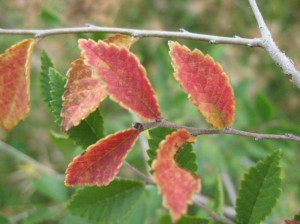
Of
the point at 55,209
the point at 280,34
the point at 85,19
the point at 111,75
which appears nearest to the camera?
the point at 111,75

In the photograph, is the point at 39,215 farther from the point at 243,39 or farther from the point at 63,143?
the point at 243,39

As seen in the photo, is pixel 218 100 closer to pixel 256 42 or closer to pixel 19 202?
pixel 256 42

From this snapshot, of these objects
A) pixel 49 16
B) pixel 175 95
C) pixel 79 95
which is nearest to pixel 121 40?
pixel 79 95

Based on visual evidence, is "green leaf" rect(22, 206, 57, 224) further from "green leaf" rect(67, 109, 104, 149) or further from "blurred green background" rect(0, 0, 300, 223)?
"green leaf" rect(67, 109, 104, 149)

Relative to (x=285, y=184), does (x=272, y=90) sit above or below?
above

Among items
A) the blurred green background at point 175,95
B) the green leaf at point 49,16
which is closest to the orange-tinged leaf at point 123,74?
the blurred green background at point 175,95

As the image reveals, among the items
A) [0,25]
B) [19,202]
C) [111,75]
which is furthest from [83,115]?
[0,25]

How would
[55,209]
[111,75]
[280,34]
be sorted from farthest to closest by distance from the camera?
[280,34] → [55,209] → [111,75]
